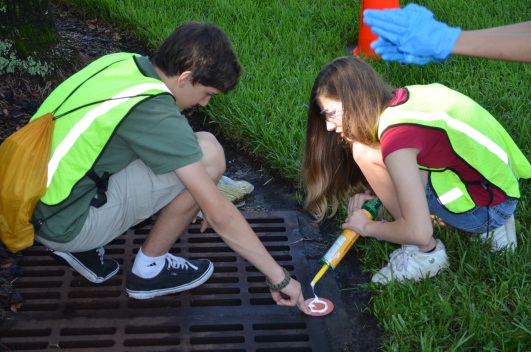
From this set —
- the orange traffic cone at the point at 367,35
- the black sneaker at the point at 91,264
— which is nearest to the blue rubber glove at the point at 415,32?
the black sneaker at the point at 91,264

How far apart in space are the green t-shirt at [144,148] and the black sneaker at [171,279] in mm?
370

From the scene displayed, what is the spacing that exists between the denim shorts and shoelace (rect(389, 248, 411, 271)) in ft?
0.76

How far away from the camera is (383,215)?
10.4ft

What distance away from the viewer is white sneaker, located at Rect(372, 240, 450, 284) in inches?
110

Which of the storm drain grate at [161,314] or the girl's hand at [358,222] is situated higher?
the girl's hand at [358,222]

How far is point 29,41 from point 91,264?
176cm

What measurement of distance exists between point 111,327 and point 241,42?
8.23 ft

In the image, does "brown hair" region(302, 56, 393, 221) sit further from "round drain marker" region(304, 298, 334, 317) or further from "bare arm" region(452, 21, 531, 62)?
"bare arm" region(452, 21, 531, 62)

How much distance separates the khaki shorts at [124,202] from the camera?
101 inches

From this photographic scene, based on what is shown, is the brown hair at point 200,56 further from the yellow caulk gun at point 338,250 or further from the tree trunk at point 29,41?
the tree trunk at point 29,41

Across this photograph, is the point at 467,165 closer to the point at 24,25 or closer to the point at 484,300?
the point at 484,300

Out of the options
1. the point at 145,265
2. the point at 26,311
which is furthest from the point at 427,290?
the point at 26,311

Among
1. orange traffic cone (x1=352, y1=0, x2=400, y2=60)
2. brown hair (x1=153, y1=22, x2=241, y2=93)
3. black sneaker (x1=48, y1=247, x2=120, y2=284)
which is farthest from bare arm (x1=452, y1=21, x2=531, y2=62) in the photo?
orange traffic cone (x1=352, y1=0, x2=400, y2=60)

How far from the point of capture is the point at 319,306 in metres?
2.74
